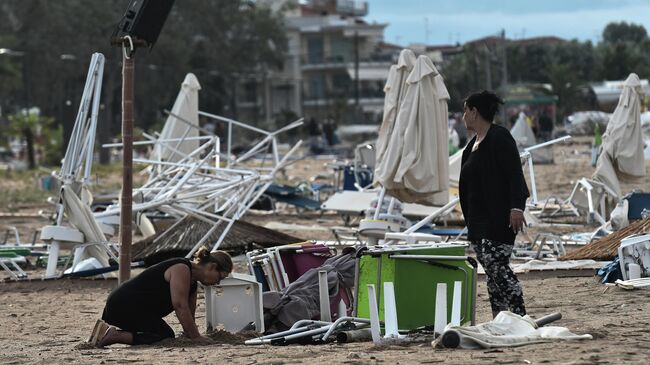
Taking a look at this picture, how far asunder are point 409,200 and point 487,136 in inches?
223

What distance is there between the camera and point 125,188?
1053cm

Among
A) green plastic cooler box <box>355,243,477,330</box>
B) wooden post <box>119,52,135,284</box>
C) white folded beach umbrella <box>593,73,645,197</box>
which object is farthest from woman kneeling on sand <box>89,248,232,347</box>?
white folded beach umbrella <box>593,73,645,197</box>

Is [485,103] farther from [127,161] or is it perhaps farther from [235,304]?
[127,161]

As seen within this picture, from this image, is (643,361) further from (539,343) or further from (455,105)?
(455,105)

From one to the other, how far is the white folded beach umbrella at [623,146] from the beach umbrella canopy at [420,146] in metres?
3.92

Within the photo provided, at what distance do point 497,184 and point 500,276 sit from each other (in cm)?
51

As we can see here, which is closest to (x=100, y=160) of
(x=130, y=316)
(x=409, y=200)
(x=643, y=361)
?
(x=409, y=200)

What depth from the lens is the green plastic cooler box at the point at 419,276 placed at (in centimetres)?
736

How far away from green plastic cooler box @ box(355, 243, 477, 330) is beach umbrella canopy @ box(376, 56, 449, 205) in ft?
17.2

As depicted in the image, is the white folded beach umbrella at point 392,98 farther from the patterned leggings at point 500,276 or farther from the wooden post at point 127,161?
the patterned leggings at point 500,276

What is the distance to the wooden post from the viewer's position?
1033 centimetres

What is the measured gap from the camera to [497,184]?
7422mm

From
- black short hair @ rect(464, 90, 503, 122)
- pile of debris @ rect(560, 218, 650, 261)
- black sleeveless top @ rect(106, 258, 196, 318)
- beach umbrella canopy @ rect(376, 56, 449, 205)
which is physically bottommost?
pile of debris @ rect(560, 218, 650, 261)

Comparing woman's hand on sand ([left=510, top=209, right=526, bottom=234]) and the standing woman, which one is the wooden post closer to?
the standing woman
